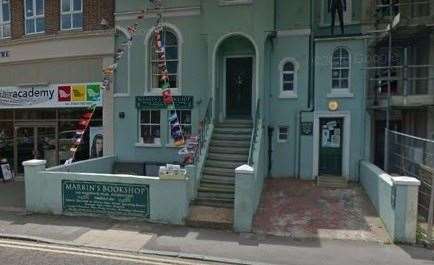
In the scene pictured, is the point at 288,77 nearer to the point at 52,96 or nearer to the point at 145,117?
the point at 145,117

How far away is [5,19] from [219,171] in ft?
40.5

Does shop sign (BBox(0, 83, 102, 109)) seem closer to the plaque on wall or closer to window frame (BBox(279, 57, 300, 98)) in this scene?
window frame (BBox(279, 57, 300, 98))

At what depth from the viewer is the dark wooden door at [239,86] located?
13.9 m

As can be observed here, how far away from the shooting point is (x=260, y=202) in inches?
431

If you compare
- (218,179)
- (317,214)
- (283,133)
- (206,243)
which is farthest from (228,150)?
(206,243)

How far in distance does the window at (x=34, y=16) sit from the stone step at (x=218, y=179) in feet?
32.5

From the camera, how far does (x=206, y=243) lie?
8.13 meters

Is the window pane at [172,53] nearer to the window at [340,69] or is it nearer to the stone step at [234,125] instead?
the stone step at [234,125]

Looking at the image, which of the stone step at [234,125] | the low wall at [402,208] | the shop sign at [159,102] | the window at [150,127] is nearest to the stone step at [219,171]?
the stone step at [234,125]

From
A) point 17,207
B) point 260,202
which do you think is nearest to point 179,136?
point 260,202

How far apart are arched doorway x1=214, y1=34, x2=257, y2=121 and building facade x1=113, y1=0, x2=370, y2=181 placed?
35 mm

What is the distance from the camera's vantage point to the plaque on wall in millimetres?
13367

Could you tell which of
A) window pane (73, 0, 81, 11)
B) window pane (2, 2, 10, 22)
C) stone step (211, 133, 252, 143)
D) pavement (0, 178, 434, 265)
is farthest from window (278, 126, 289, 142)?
window pane (2, 2, 10, 22)

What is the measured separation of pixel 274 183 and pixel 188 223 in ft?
14.6
